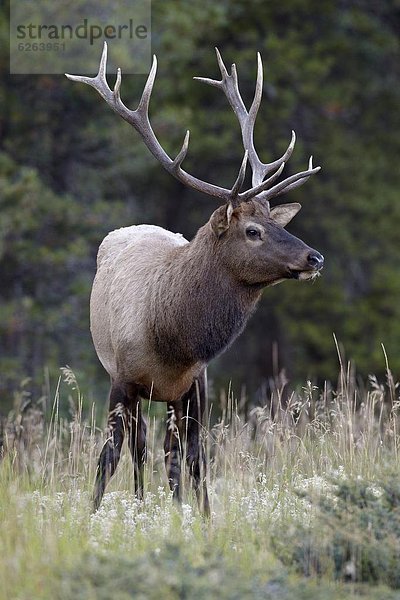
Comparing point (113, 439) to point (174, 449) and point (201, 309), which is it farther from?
point (201, 309)

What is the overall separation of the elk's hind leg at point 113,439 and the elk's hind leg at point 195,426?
351mm

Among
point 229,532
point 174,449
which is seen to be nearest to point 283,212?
point 174,449

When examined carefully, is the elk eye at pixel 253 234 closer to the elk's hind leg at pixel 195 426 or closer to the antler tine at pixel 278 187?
the antler tine at pixel 278 187

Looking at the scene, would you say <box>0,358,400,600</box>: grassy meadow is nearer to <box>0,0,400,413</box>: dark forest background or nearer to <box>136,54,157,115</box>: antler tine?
<box>136,54,157,115</box>: antler tine

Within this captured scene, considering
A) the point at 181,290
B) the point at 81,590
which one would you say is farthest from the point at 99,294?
the point at 81,590

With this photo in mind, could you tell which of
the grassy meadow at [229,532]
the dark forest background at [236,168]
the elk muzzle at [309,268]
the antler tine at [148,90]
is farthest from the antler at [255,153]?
the dark forest background at [236,168]

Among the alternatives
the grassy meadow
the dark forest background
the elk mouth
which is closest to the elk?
the elk mouth

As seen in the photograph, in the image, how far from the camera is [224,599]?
4.11m

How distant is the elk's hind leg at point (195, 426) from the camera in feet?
22.8

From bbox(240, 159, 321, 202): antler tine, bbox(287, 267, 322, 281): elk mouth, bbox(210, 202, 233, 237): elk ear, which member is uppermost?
bbox(240, 159, 321, 202): antler tine

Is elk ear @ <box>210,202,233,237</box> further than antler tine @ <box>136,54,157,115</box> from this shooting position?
No

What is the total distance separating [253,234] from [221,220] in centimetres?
19

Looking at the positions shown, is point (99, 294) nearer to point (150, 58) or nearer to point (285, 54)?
point (150, 58)

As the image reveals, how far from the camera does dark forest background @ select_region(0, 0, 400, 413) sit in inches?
602
